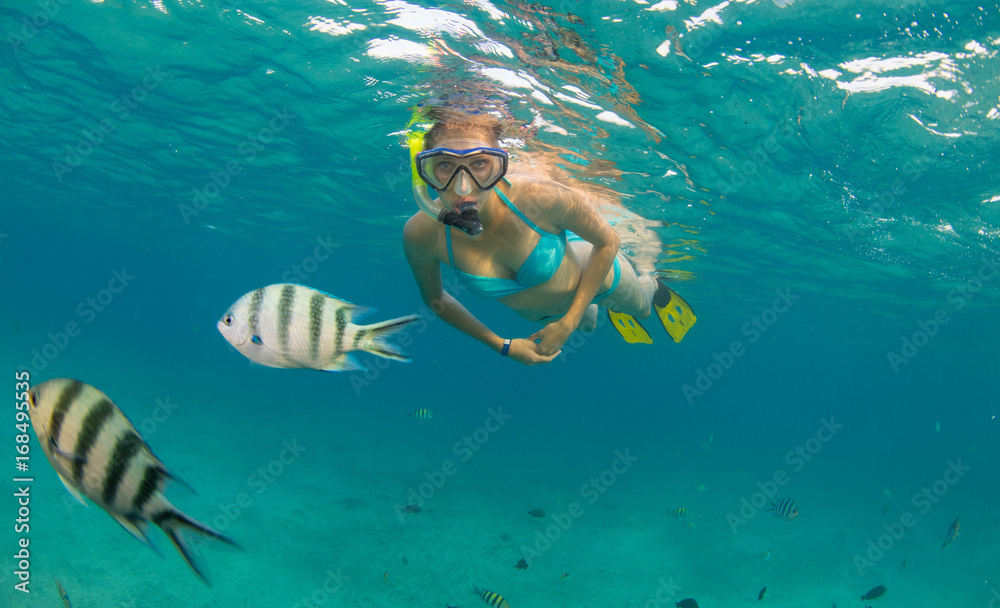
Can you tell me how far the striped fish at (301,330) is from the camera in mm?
2318

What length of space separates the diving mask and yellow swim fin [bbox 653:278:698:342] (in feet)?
20.3

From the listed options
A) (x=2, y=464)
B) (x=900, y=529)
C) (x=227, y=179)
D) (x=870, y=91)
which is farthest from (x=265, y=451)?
(x=900, y=529)

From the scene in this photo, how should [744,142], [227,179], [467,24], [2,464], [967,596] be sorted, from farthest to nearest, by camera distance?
1. [227,179]
2. [967,596]
3. [2,464]
4. [744,142]
5. [467,24]

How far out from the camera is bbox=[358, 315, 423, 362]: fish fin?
2430 millimetres

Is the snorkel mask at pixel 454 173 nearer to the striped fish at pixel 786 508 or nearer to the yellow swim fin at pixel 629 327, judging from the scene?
the yellow swim fin at pixel 629 327

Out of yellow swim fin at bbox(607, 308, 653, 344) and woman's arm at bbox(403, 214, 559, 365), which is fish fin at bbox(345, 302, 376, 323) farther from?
yellow swim fin at bbox(607, 308, 653, 344)

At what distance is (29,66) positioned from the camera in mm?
13617

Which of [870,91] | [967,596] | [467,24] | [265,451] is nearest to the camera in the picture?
[467,24]

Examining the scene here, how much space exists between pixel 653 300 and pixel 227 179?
21.8 metres

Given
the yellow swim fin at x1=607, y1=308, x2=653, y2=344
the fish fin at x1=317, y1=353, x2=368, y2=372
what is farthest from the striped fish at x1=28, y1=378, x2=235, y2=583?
the yellow swim fin at x1=607, y1=308, x2=653, y2=344

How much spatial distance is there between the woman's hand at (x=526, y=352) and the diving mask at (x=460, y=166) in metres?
1.48

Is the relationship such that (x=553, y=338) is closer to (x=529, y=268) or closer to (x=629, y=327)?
(x=529, y=268)

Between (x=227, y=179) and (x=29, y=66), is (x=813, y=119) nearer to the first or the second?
(x=29, y=66)

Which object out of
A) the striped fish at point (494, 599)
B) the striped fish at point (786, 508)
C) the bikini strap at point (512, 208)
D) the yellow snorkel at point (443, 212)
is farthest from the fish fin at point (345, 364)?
the striped fish at point (786, 508)
